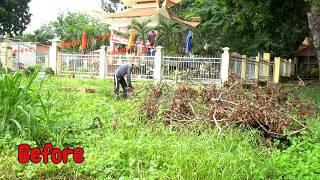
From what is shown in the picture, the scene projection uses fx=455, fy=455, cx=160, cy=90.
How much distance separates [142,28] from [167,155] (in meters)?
19.4

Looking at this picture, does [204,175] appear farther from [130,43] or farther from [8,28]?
[8,28]

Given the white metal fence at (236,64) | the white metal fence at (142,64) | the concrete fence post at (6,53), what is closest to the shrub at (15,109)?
the white metal fence at (236,64)

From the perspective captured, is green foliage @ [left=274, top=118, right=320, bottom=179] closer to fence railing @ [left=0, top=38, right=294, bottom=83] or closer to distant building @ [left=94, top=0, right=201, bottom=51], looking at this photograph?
fence railing @ [left=0, top=38, right=294, bottom=83]

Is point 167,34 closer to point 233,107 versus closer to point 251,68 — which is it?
point 251,68

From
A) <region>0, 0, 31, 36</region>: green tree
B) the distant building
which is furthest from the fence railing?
<region>0, 0, 31, 36</region>: green tree

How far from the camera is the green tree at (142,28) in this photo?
928 inches

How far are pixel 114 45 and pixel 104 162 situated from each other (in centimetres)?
2259

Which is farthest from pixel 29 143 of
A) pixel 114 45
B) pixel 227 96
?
pixel 114 45

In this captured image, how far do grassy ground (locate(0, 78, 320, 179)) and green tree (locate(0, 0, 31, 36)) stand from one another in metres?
35.3

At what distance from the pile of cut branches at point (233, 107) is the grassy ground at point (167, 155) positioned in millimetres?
260

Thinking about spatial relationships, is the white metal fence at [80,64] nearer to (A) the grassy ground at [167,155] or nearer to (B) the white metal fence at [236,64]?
(B) the white metal fence at [236,64]

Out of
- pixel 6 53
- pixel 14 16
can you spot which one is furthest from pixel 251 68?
pixel 14 16

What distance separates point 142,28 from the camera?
77.5 feet

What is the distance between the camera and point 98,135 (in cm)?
584
